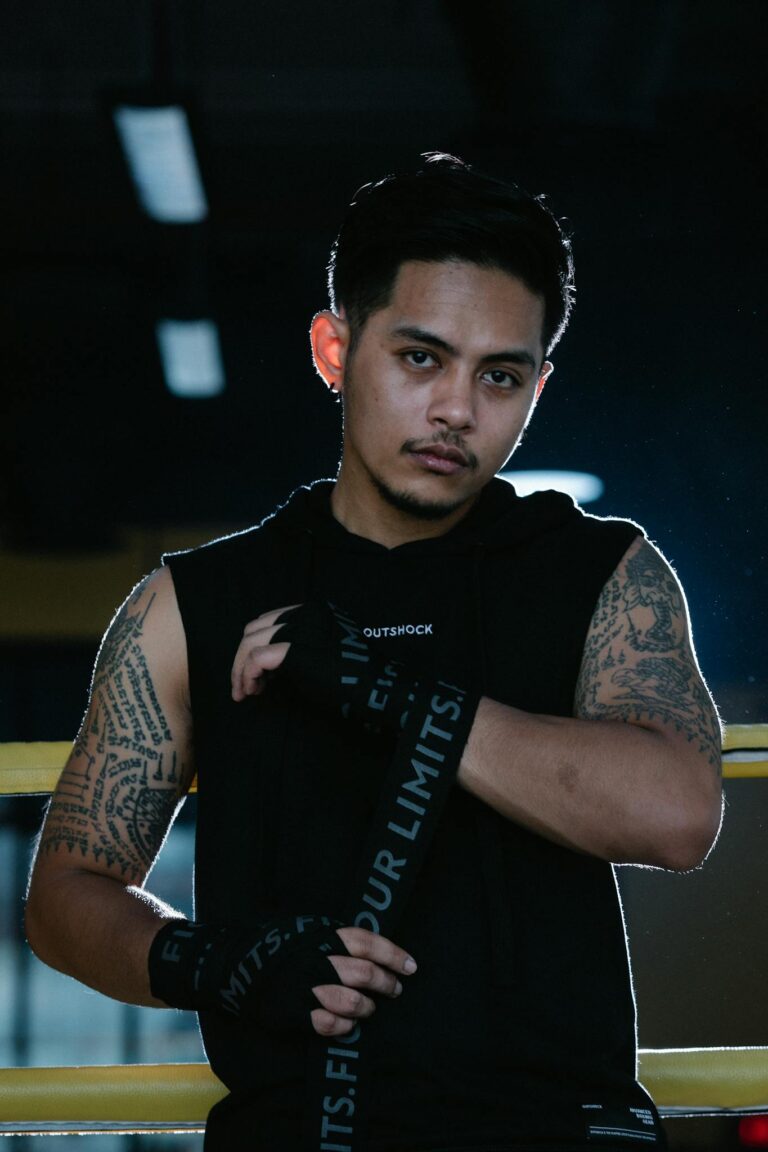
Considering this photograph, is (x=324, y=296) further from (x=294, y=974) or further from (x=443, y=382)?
(x=294, y=974)

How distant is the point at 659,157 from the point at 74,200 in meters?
1.76

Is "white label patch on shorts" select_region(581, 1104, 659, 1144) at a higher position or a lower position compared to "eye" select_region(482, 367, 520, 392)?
lower

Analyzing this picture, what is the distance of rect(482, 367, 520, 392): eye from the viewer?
1306 mm

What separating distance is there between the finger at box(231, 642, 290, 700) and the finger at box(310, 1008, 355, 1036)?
29cm

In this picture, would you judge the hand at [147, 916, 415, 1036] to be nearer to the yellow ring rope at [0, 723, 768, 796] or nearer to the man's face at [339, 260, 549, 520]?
the yellow ring rope at [0, 723, 768, 796]

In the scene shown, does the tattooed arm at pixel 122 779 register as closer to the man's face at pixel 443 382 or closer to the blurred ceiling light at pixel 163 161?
the man's face at pixel 443 382

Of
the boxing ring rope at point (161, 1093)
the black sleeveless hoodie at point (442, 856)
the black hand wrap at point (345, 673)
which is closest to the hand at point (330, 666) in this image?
the black hand wrap at point (345, 673)

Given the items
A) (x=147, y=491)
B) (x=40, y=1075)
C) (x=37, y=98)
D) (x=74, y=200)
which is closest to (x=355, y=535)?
(x=40, y=1075)

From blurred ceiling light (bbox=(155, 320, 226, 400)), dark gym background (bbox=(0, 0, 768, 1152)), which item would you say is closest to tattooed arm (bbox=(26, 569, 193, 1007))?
dark gym background (bbox=(0, 0, 768, 1152))

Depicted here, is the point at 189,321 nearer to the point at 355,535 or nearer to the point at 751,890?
the point at 751,890

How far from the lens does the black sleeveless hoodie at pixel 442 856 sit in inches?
42.1

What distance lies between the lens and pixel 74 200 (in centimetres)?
388

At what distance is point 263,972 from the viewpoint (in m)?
1.01

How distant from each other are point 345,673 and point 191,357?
3445mm
